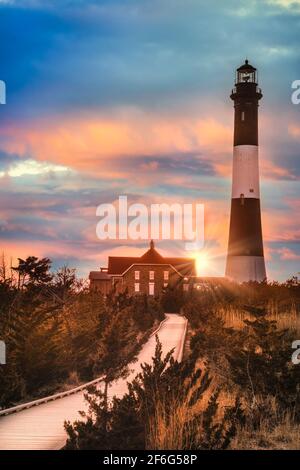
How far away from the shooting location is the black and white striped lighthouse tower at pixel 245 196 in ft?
164

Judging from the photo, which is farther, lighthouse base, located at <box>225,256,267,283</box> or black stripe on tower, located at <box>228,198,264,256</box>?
lighthouse base, located at <box>225,256,267,283</box>

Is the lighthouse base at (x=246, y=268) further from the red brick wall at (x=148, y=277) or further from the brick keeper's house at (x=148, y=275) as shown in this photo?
the red brick wall at (x=148, y=277)

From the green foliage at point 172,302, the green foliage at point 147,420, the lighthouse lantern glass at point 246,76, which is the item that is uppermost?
the lighthouse lantern glass at point 246,76

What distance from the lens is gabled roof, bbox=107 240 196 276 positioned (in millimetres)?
76000

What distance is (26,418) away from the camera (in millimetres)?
13992

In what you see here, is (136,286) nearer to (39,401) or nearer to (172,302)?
(172,302)

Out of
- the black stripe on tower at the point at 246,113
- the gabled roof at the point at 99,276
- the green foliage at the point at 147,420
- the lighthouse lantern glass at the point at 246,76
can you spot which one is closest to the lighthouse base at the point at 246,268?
the black stripe on tower at the point at 246,113

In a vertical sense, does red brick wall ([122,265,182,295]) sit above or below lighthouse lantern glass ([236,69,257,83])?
below

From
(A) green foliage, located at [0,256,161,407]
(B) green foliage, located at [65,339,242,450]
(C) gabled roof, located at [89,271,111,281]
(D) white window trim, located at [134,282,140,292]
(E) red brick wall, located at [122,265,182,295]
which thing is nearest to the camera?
(B) green foliage, located at [65,339,242,450]

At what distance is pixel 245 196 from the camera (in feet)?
165

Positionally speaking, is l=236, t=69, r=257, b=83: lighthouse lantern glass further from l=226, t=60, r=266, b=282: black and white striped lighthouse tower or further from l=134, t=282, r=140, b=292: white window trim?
l=134, t=282, r=140, b=292: white window trim

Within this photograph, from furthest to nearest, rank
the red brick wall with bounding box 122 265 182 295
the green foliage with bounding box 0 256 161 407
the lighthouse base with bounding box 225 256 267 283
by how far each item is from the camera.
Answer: the red brick wall with bounding box 122 265 182 295 < the lighthouse base with bounding box 225 256 267 283 < the green foliage with bounding box 0 256 161 407

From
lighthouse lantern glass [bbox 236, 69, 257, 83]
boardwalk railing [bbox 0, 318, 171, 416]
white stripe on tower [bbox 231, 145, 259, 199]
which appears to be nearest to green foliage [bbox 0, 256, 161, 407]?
boardwalk railing [bbox 0, 318, 171, 416]

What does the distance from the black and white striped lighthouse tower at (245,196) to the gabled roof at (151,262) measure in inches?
950
